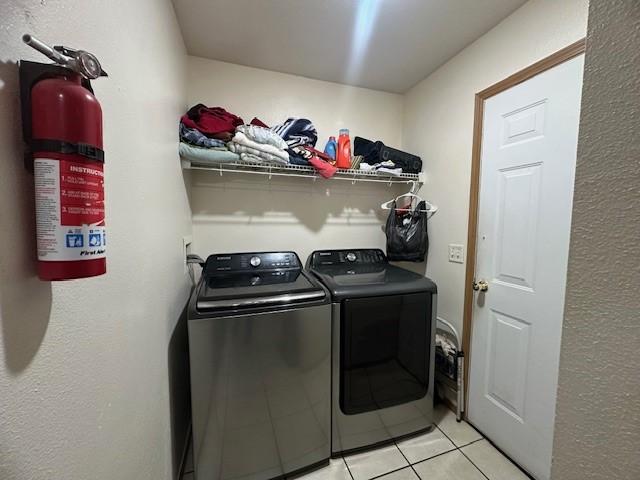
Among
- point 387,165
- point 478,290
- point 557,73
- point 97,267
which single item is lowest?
point 478,290

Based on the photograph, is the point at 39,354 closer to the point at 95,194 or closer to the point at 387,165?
the point at 95,194

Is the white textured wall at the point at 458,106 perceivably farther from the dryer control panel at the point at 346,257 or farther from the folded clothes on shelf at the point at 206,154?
the folded clothes on shelf at the point at 206,154

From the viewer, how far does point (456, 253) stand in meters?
1.73

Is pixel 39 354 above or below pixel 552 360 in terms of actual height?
above

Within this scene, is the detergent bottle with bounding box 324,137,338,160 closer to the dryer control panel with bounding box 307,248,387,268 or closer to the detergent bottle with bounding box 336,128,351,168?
the detergent bottle with bounding box 336,128,351,168

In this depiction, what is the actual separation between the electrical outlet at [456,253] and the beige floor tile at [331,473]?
142 cm

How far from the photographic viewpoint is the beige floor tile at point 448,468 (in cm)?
133

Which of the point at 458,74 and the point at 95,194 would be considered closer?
the point at 95,194

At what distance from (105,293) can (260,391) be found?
0.88 m

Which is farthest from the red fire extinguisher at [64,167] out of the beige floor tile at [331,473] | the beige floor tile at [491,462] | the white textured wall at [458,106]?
the beige floor tile at [491,462]

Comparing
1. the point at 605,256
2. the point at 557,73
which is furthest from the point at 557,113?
the point at 605,256

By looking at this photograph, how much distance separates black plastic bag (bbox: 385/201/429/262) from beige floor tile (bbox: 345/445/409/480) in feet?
4.04

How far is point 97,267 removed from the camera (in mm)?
419

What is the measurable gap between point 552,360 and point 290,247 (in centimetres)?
167
